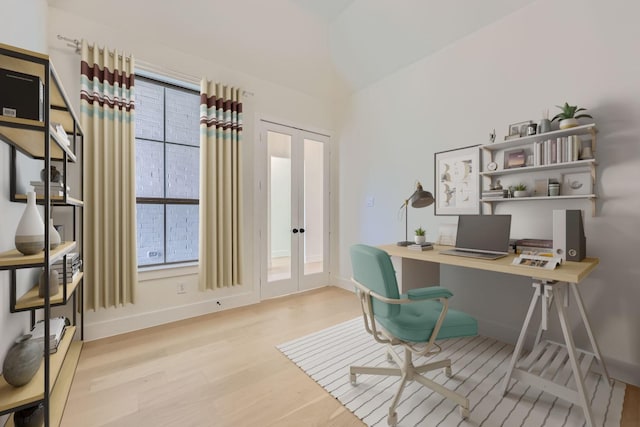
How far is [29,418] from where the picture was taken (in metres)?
1.29

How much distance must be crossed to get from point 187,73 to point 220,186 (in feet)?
4.14

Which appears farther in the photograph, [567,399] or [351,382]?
[351,382]

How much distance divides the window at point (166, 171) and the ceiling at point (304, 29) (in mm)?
567

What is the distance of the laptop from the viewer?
2.04 metres

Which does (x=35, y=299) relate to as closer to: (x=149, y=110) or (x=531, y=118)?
(x=149, y=110)

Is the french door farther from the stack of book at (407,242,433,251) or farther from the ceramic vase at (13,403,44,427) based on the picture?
the ceramic vase at (13,403,44,427)

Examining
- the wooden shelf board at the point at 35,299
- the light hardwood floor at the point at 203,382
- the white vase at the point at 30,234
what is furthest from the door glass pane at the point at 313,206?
the white vase at the point at 30,234

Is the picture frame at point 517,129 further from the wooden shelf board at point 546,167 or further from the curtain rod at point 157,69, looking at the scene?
the curtain rod at point 157,69

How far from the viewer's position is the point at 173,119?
10.1 feet

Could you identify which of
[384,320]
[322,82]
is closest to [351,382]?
[384,320]

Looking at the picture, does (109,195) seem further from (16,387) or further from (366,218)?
(366,218)

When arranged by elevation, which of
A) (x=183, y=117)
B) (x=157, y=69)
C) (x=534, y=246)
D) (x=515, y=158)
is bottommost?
(x=534, y=246)

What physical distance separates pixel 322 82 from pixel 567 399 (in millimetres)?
4042

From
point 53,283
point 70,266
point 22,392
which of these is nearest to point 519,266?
point 22,392
